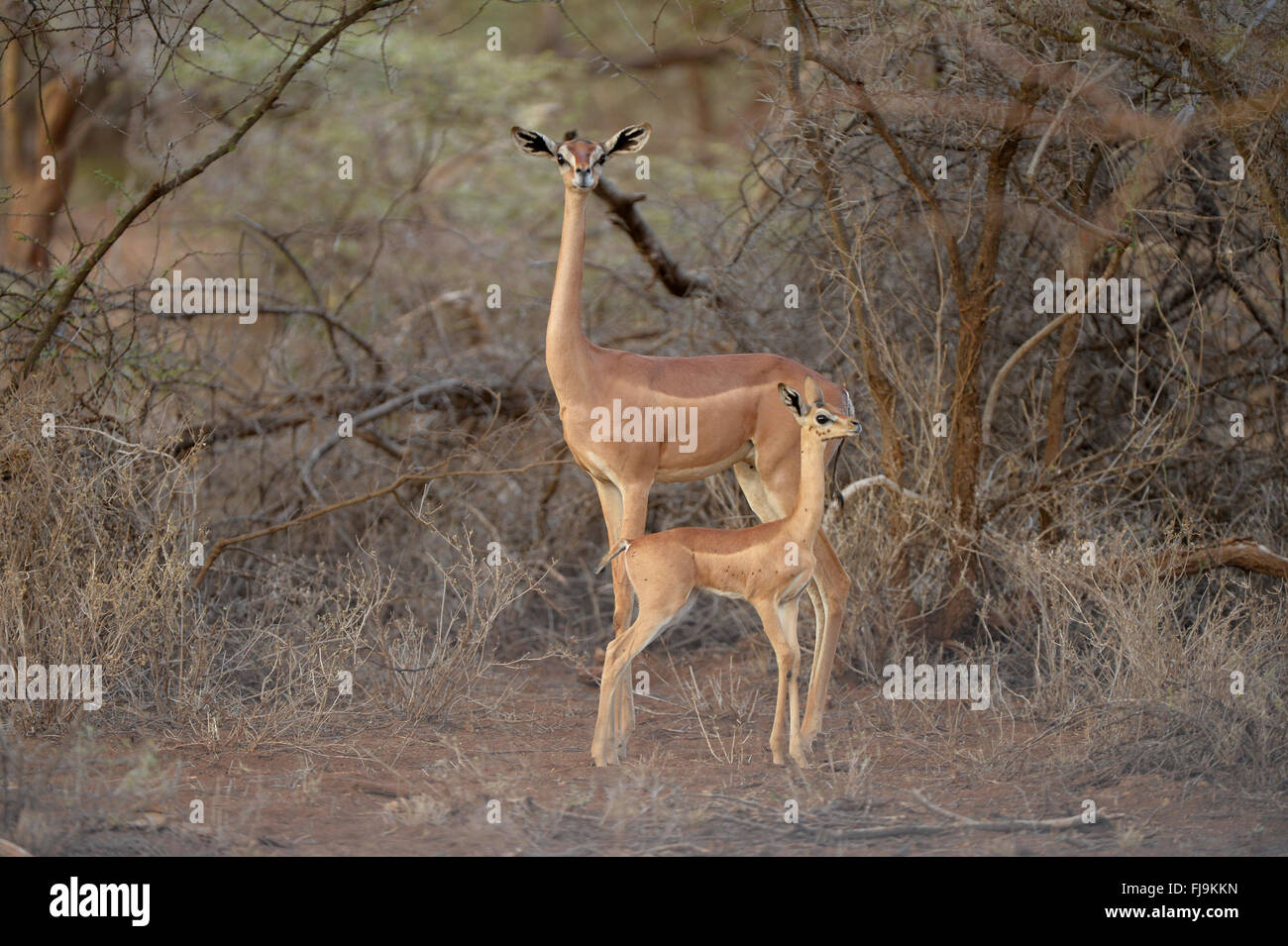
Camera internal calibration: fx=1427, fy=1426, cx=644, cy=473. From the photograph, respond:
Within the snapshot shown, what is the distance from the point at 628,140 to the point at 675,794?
320 cm

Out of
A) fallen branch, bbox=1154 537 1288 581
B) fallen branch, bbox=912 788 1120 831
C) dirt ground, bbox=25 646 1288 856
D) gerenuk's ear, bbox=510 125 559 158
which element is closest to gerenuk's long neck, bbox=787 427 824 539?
dirt ground, bbox=25 646 1288 856

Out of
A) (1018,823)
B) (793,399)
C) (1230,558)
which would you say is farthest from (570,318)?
(1230,558)

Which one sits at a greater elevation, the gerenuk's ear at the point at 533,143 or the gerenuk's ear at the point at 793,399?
the gerenuk's ear at the point at 533,143

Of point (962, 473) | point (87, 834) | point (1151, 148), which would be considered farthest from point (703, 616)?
point (87, 834)

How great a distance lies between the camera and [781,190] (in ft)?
33.3

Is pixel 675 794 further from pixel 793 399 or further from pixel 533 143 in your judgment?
pixel 533 143

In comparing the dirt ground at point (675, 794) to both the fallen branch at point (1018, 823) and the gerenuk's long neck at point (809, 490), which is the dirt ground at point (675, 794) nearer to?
the fallen branch at point (1018, 823)

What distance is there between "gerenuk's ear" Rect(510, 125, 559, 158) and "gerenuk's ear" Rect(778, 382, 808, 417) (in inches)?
63.3

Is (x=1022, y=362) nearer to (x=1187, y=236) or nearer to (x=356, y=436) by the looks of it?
(x=1187, y=236)

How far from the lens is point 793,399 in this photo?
6.54m

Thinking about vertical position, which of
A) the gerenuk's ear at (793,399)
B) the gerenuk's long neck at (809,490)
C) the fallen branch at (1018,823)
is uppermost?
the gerenuk's ear at (793,399)

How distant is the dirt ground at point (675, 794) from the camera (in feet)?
18.7

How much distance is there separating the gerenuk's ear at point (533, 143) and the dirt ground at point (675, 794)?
294 centimetres

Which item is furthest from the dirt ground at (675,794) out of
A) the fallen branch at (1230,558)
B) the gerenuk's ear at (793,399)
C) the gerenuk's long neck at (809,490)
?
the gerenuk's ear at (793,399)
